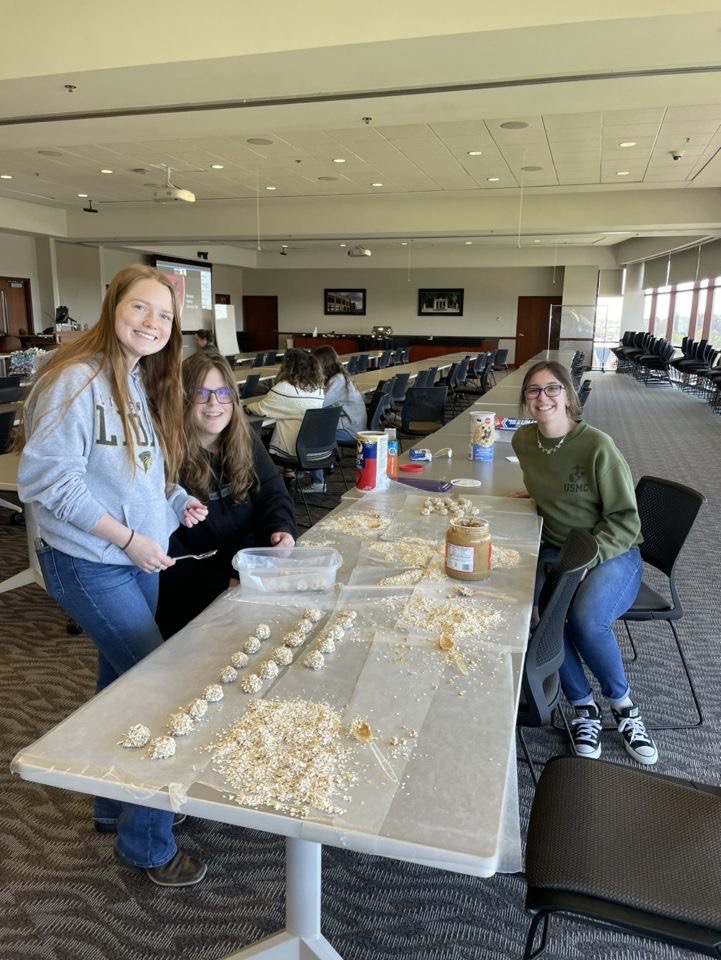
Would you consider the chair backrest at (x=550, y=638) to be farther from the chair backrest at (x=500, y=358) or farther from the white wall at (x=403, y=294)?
the white wall at (x=403, y=294)

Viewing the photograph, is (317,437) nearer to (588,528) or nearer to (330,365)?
(330,365)

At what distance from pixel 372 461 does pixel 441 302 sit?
683 inches

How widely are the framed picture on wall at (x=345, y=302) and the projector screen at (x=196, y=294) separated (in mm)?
3372

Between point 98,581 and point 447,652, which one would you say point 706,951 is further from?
point 98,581

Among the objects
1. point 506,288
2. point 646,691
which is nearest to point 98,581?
point 646,691

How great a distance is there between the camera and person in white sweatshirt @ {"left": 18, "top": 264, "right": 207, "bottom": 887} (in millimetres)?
1445

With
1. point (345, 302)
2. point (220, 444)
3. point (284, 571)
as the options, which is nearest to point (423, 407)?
point (220, 444)

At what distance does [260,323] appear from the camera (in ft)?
68.8

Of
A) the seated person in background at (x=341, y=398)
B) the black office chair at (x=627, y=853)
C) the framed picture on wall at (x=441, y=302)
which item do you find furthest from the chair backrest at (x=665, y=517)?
the framed picture on wall at (x=441, y=302)

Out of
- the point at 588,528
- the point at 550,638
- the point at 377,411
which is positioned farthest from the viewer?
the point at 377,411

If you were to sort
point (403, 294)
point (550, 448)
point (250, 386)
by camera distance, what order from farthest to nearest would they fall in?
point (403, 294) < point (250, 386) < point (550, 448)

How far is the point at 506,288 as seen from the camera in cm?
1875

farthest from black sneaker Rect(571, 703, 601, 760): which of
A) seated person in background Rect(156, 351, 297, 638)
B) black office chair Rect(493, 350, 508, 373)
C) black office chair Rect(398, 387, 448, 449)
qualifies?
black office chair Rect(493, 350, 508, 373)

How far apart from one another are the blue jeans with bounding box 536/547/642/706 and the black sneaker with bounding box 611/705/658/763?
7cm
